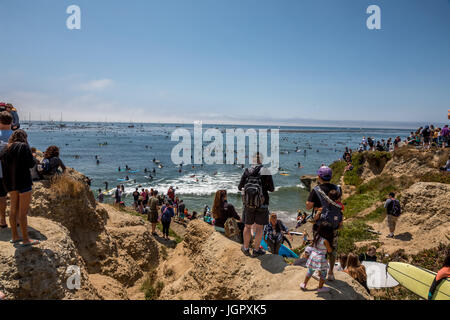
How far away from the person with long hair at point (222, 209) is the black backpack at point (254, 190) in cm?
123

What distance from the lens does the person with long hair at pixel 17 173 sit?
3.88m

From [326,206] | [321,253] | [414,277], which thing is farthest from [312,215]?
[414,277]

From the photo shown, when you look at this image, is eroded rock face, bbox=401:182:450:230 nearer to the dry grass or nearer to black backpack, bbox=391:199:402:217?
black backpack, bbox=391:199:402:217

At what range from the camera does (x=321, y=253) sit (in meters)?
4.00

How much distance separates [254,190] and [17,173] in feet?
13.1

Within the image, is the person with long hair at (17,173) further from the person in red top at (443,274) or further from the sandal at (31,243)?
the person in red top at (443,274)

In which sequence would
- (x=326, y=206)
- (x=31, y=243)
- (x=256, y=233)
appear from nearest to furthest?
(x=326, y=206)
(x=31, y=243)
(x=256, y=233)

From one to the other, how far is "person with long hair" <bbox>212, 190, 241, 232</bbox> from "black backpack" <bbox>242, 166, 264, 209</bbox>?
123 centimetres

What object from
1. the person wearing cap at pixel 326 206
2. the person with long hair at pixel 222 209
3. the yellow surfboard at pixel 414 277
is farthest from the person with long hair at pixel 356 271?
the person with long hair at pixel 222 209

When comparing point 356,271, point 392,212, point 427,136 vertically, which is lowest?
point 392,212

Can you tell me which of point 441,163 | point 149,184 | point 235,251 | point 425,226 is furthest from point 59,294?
point 149,184

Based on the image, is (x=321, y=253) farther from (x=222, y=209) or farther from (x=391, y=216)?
(x=391, y=216)

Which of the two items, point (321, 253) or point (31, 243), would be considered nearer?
point (321, 253)
